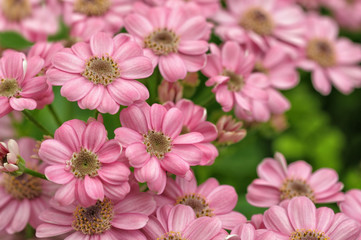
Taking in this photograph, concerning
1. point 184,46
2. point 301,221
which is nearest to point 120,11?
point 184,46

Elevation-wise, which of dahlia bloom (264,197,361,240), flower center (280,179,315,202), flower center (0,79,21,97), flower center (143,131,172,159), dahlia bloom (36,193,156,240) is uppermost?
flower center (0,79,21,97)

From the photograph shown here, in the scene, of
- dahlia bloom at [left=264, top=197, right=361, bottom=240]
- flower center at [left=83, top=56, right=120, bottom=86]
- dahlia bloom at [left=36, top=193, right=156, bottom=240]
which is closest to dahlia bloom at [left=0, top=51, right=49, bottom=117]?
flower center at [left=83, top=56, right=120, bottom=86]

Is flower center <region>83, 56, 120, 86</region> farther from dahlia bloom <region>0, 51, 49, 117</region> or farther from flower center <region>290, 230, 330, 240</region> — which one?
flower center <region>290, 230, 330, 240</region>

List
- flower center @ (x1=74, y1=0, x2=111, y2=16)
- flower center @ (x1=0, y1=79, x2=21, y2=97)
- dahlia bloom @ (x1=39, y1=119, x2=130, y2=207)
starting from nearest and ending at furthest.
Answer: dahlia bloom @ (x1=39, y1=119, x2=130, y2=207), flower center @ (x1=0, y1=79, x2=21, y2=97), flower center @ (x1=74, y1=0, x2=111, y2=16)

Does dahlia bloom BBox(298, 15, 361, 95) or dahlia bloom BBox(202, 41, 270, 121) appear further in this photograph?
dahlia bloom BBox(298, 15, 361, 95)

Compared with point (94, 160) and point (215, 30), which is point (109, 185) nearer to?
point (94, 160)

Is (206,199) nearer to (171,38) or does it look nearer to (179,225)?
(179,225)

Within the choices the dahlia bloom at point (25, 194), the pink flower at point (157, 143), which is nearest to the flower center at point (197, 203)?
the pink flower at point (157, 143)
